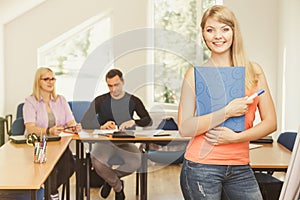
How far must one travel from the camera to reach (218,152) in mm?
1859

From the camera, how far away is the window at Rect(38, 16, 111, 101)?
6.72 meters

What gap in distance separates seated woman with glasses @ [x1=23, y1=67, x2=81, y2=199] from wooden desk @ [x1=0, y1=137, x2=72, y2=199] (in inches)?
21.1

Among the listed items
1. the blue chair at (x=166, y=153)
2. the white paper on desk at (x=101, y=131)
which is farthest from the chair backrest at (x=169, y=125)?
the white paper on desk at (x=101, y=131)

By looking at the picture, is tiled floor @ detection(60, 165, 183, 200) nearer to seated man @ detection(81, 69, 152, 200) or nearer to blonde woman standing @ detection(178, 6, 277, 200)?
seated man @ detection(81, 69, 152, 200)

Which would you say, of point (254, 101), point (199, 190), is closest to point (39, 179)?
point (199, 190)

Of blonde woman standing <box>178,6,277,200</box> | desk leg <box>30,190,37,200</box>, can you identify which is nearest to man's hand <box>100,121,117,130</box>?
desk leg <box>30,190,37,200</box>

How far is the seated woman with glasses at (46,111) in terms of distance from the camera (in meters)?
4.31

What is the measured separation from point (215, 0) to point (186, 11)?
1.46 feet

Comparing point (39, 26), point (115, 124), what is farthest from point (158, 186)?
point (39, 26)

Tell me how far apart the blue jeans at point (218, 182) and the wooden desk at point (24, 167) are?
836 mm

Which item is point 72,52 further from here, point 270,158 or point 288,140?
point 270,158

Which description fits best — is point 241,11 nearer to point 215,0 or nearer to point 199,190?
point 215,0

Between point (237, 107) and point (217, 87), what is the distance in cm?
11

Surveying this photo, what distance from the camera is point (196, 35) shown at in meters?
6.75
